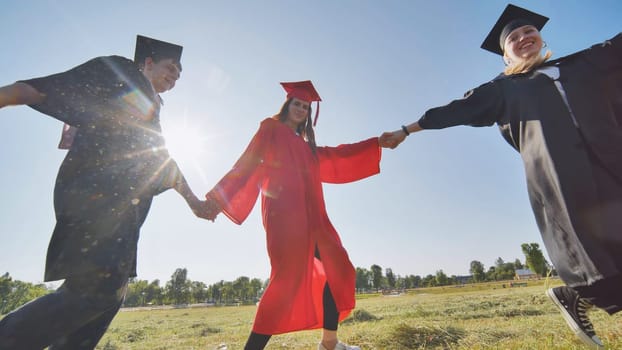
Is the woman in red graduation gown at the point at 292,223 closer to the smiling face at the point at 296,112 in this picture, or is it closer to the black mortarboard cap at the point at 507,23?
the smiling face at the point at 296,112

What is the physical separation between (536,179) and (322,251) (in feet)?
6.37

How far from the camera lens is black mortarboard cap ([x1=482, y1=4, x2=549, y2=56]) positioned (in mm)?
3499

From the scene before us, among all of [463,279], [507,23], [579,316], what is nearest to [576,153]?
[579,316]

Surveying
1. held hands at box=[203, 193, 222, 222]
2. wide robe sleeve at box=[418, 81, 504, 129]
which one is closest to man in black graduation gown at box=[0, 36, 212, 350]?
held hands at box=[203, 193, 222, 222]

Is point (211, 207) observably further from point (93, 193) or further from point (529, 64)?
point (529, 64)

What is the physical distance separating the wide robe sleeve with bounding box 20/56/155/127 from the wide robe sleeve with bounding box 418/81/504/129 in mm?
2805

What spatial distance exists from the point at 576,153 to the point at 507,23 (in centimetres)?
222

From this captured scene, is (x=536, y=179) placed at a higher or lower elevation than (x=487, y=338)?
higher

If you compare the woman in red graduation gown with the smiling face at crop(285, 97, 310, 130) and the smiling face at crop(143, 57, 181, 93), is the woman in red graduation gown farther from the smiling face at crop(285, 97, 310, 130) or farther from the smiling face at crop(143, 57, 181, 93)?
the smiling face at crop(143, 57, 181, 93)

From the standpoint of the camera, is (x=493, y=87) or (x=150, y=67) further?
(x=493, y=87)

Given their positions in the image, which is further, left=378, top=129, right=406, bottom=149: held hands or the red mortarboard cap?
the red mortarboard cap

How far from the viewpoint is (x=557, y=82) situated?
2594mm

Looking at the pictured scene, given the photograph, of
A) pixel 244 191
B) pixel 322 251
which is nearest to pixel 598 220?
pixel 322 251

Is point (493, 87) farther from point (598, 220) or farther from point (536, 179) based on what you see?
point (598, 220)
